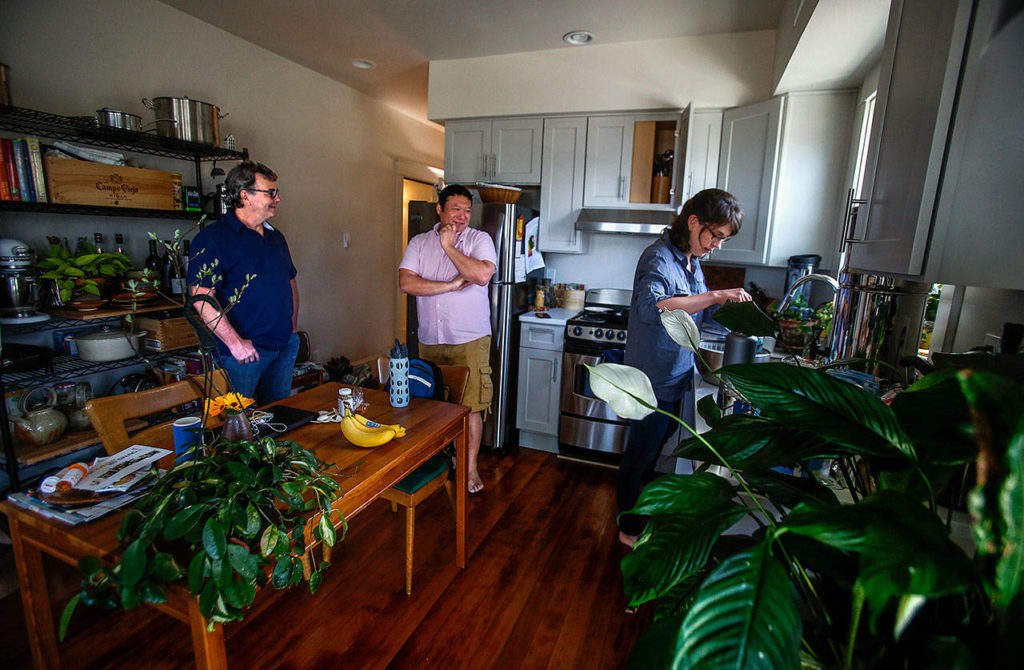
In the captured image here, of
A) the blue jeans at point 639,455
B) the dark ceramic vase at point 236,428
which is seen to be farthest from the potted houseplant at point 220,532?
the blue jeans at point 639,455

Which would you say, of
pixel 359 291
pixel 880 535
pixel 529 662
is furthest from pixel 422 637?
pixel 359 291

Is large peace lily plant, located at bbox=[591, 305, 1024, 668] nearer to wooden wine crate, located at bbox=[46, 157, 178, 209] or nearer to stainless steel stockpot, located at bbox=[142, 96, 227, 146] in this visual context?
wooden wine crate, located at bbox=[46, 157, 178, 209]

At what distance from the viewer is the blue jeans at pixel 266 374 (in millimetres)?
2178

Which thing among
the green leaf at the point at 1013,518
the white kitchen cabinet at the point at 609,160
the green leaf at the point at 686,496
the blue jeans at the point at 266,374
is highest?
the white kitchen cabinet at the point at 609,160

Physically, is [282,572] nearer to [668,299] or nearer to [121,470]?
[121,470]

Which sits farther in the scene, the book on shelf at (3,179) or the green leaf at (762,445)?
the book on shelf at (3,179)

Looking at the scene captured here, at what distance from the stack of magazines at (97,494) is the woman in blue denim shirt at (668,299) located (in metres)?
1.69

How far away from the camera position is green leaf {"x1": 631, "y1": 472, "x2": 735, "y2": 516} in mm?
494

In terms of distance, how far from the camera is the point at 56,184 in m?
2.18

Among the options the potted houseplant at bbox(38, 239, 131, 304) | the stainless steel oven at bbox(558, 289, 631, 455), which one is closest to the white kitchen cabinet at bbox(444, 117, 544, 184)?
the stainless steel oven at bbox(558, 289, 631, 455)

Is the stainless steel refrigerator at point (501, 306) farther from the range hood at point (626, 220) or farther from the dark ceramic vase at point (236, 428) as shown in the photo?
the dark ceramic vase at point (236, 428)

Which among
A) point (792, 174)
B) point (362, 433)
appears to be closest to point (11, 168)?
point (362, 433)

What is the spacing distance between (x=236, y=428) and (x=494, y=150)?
9.41 ft

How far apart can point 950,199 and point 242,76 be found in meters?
4.01
